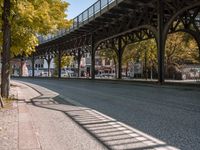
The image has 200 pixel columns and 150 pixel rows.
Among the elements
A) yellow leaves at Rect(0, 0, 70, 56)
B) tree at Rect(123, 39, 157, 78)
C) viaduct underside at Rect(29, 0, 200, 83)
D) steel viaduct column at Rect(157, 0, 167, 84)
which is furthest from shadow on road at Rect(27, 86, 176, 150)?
tree at Rect(123, 39, 157, 78)

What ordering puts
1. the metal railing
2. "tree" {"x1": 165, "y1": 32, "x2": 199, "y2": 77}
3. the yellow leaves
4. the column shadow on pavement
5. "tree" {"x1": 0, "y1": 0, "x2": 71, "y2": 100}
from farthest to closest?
"tree" {"x1": 165, "y1": 32, "x2": 199, "y2": 77}, the metal railing, "tree" {"x1": 0, "y1": 0, "x2": 71, "y2": 100}, the yellow leaves, the column shadow on pavement

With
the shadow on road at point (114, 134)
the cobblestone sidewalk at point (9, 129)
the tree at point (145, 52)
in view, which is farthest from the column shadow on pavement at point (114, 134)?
the tree at point (145, 52)

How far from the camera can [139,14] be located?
37.4 meters

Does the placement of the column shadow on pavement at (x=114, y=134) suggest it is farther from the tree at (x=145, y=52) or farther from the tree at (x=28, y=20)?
the tree at (x=145, y=52)

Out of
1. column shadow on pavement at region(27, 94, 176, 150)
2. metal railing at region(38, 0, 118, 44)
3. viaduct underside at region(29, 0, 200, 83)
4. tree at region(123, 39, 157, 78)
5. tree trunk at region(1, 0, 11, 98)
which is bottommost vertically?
column shadow on pavement at region(27, 94, 176, 150)

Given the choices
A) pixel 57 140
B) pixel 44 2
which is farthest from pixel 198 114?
pixel 44 2

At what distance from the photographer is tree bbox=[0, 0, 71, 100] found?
1608 cm

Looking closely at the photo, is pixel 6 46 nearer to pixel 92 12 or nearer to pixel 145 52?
pixel 92 12

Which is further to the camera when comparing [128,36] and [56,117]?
[128,36]

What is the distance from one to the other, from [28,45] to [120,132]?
11.8 m

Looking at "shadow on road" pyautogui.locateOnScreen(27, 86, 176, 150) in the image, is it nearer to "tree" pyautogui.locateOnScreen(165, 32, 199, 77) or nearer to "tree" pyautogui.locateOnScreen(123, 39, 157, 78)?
"tree" pyautogui.locateOnScreen(123, 39, 157, 78)

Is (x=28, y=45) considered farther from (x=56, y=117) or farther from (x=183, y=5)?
(x=183, y=5)

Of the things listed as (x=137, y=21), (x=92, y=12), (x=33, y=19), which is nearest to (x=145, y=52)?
(x=92, y=12)

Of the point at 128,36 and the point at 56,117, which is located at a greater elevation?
the point at 128,36
